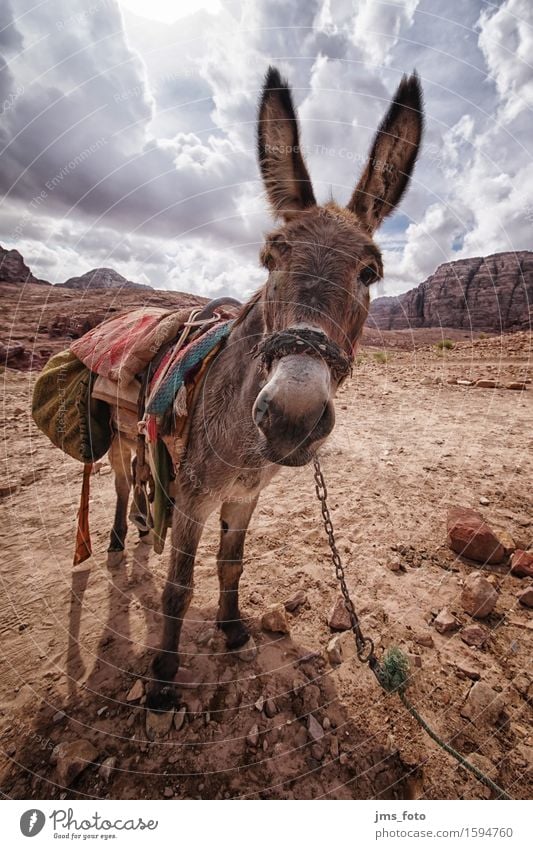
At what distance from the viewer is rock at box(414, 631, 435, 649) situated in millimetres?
2744

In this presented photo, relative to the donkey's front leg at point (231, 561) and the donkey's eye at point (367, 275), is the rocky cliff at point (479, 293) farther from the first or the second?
the donkey's front leg at point (231, 561)

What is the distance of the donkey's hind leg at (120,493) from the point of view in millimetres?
4133

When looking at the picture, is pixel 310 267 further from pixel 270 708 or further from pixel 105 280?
pixel 105 280

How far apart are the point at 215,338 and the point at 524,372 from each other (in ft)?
44.1

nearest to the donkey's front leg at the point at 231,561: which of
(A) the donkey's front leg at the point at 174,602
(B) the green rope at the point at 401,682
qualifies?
(A) the donkey's front leg at the point at 174,602

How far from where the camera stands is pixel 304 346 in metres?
1.70

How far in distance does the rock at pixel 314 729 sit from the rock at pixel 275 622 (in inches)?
27.0

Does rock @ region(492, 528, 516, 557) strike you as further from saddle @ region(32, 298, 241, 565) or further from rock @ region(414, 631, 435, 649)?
saddle @ region(32, 298, 241, 565)

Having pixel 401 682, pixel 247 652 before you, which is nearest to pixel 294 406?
pixel 401 682

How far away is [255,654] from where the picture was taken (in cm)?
280

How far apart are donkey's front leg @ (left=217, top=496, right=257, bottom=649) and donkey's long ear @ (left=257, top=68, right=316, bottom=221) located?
253 centimetres

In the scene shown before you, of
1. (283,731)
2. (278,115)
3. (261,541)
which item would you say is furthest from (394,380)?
(283,731)

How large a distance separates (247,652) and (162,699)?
742 millimetres
